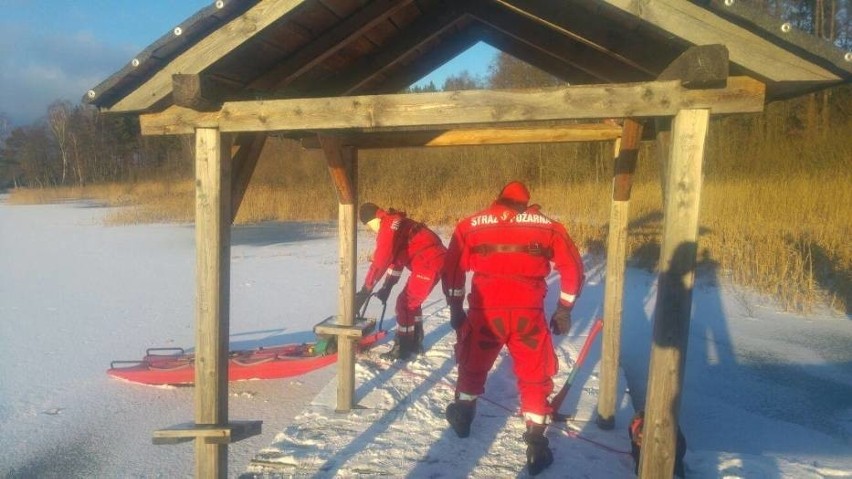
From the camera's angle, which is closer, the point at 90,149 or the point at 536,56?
the point at 536,56

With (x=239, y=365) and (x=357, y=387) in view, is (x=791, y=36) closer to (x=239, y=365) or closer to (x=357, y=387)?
(x=357, y=387)

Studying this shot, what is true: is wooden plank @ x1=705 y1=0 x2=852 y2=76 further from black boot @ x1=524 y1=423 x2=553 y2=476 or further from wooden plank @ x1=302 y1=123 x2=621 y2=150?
black boot @ x1=524 y1=423 x2=553 y2=476

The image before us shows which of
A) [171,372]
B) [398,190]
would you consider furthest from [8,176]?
[171,372]

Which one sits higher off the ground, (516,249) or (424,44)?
(424,44)

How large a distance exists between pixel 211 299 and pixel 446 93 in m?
1.66

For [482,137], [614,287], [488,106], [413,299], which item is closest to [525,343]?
[614,287]

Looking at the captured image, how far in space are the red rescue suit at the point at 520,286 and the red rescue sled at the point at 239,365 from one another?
2.44 m

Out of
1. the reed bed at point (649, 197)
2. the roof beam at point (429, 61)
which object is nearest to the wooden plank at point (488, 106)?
the roof beam at point (429, 61)

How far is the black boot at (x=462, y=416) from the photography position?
159 inches

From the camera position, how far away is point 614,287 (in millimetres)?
4156

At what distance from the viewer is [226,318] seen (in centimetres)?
307

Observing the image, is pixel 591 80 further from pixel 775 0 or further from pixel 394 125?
pixel 775 0

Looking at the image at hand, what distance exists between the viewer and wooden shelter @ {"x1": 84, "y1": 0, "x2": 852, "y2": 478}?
2.45 meters

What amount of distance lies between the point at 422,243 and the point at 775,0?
658 inches
